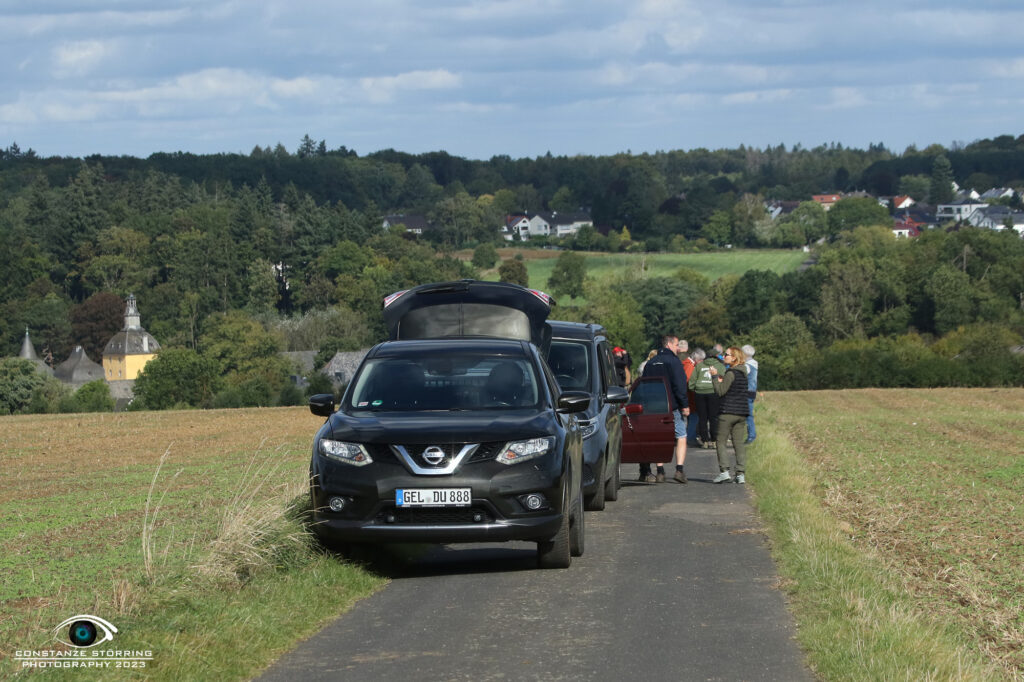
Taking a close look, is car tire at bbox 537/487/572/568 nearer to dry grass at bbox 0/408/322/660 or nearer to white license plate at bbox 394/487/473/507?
white license plate at bbox 394/487/473/507

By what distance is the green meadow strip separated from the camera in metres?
7.02

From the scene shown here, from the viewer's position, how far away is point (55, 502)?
1694cm

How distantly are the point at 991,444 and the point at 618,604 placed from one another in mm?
19321

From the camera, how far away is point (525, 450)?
10172 millimetres

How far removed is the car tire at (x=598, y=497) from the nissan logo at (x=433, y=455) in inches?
166

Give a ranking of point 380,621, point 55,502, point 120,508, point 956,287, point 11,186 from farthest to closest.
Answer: point 11,186
point 956,287
point 55,502
point 120,508
point 380,621

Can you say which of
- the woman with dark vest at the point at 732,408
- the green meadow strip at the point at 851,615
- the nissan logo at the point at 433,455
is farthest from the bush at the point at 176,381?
the nissan logo at the point at 433,455

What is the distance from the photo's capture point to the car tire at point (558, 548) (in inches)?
411

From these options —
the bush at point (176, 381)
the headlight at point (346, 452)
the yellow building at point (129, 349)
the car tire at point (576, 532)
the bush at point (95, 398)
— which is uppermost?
the headlight at point (346, 452)

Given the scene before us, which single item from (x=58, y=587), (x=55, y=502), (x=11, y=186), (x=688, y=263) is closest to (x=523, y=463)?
(x=58, y=587)

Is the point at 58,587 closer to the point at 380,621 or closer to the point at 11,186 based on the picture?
the point at 380,621

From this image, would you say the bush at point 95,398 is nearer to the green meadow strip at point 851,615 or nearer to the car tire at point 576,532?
the car tire at point 576,532

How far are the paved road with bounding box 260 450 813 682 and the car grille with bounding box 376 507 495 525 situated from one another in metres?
0.48

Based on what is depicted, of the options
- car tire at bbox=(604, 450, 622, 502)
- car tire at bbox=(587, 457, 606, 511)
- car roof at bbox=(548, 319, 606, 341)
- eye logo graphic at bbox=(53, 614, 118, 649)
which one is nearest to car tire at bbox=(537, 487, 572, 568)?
car tire at bbox=(587, 457, 606, 511)
